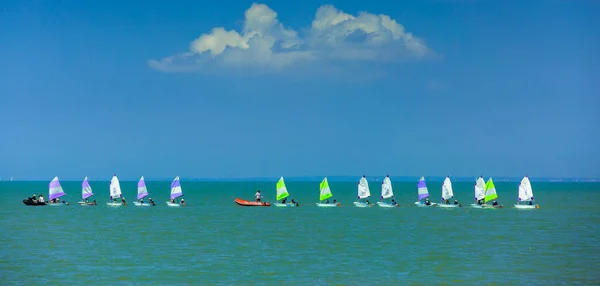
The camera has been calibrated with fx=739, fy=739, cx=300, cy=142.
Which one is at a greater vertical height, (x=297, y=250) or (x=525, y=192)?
(x=525, y=192)

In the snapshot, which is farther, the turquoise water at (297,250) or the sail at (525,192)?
the sail at (525,192)

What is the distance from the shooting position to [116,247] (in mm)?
58906

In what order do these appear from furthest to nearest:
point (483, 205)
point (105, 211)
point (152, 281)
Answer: point (483, 205), point (105, 211), point (152, 281)

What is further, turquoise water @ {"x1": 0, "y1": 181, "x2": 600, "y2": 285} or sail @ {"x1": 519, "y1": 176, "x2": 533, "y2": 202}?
sail @ {"x1": 519, "y1": 176, "x2": 533, "y2": 202}

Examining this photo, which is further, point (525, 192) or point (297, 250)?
point (525, 192)

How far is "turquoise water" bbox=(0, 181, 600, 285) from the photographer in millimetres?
44531

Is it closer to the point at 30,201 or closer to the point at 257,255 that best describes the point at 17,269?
the point at 257,255

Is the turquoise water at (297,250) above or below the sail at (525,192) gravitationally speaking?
below

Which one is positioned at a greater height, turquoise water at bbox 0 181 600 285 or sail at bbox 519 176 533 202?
sail at bbox 519 176 533 202

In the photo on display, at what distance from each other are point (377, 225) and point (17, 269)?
4458cm

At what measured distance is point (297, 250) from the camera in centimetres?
5716

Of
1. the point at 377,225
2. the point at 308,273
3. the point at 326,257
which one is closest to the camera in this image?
the point at 308,273

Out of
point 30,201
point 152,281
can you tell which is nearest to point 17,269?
point 152,281

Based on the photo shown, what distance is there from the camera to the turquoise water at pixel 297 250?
44531mm
